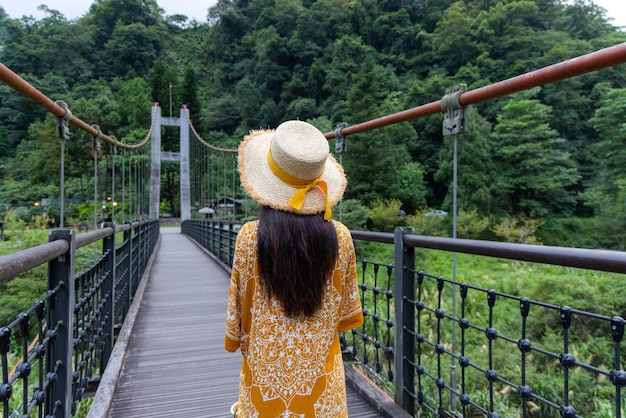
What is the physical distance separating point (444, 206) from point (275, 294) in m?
18.9

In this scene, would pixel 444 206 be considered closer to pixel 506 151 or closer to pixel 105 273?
pixel 506 151

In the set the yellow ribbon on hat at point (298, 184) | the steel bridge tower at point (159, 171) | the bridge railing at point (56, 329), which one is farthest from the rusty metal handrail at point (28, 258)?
the steel bridge tower at point (159, 171)

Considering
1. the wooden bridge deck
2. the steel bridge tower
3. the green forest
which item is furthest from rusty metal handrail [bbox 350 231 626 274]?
the steel bridge tower

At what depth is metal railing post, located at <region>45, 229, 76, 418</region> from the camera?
109 cm

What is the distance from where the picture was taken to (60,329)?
1.12 meters

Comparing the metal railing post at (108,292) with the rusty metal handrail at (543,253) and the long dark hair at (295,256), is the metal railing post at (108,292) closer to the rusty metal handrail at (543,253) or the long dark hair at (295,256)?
the long dark hair at (295,256)

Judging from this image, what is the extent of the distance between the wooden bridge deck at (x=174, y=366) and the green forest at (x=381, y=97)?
317 cm

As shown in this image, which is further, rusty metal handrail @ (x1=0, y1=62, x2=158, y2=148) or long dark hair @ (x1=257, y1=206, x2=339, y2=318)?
rusty metal handrail @ (x1=0, y1=62, x2=158, y2=148)

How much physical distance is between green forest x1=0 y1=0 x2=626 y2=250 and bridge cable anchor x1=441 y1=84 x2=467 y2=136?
13.2 ft

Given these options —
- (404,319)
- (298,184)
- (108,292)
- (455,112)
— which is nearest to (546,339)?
(404,319)

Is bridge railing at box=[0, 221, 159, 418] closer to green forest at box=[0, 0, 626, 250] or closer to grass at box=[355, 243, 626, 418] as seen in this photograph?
grass at box=[355, 243, 626, 418]

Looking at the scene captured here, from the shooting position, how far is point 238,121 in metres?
Answer: 33.6

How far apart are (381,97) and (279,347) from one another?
1891 centimetres

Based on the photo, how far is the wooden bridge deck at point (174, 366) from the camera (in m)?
1.71
